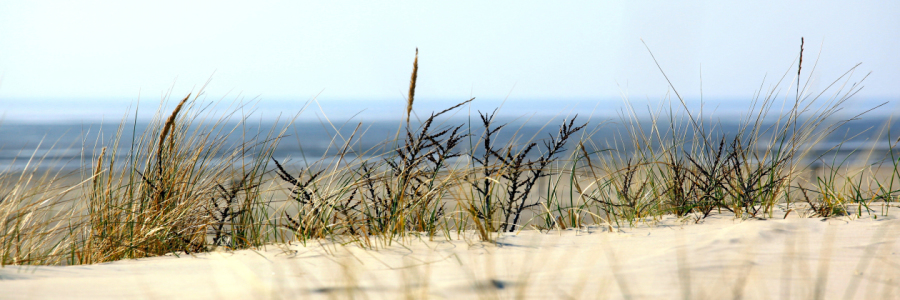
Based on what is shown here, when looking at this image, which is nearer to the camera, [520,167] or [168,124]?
[168,124]

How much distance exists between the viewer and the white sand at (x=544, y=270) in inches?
48.1

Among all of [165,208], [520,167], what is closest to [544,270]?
[520,167]

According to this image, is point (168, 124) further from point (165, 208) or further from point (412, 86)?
point (412, 86)

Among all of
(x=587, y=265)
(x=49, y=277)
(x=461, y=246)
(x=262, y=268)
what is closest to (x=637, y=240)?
(x=587, y=265)

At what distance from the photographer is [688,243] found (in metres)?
1.61

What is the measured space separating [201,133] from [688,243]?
2.16 meters

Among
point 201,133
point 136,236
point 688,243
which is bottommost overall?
point 136,236

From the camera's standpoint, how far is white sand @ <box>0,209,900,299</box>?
122 cm

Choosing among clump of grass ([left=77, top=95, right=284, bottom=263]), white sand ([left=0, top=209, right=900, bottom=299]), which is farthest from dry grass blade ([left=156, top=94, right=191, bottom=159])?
white sand ([left=0, top=209, right=900, bottom=299])

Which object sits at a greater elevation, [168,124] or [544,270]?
[168,124]

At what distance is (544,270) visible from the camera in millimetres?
1397

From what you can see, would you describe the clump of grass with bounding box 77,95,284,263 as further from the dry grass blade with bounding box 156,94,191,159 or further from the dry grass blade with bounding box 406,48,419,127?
the dry grass blade with bounding box 406,48,419,127

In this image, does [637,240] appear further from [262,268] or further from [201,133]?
[201,133]

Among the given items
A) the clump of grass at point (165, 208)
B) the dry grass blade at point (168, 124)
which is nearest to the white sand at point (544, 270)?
the clump of grass at point (165, 208)
